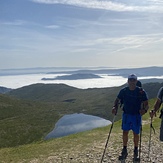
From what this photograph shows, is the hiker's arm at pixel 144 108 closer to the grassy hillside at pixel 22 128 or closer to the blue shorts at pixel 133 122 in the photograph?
the blue shorts at pixel 133 122

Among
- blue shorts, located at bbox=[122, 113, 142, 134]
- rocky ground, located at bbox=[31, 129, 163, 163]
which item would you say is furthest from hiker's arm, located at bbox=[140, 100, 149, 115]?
rocky ground, located at bbox=[31, 129, 163, 163]

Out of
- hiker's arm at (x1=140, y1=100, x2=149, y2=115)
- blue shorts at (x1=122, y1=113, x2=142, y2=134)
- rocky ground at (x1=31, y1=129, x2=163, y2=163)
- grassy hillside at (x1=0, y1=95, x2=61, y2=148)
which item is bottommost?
grassy hillside at (x1=0, y1=95, x2=61, y2=148)

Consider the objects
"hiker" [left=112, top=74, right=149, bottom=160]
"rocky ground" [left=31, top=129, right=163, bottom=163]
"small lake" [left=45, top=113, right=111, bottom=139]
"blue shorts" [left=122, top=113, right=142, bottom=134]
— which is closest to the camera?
"hiker" [left=112, top=74, right=149, bottom=160]

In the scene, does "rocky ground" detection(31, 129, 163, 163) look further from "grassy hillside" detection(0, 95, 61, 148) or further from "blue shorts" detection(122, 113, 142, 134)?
"grassy hillside" detection(0, 95, 61, 148)

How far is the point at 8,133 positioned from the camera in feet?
281

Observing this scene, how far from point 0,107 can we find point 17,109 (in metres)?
11.2

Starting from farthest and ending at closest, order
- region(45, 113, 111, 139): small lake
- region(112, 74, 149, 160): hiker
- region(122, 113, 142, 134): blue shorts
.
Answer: region(45, 113, 111, 139): small lake < region(122, 113, 142, 134): blue shorts < region(112, 74, 149, 160): hiker

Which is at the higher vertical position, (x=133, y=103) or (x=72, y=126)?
(x=133, y=103)

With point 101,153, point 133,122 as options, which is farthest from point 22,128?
point 133,122

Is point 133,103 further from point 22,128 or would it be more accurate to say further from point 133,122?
point 22,128

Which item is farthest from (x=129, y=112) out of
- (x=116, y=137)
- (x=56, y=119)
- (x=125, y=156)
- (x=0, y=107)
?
(x=0, y=107)

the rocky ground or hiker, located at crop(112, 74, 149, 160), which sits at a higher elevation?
hiker, located at crop(112, 74, 149, 160)

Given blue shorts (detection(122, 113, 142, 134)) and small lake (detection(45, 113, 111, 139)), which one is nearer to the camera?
blue shorts (detection(122, 113, 142, 134))

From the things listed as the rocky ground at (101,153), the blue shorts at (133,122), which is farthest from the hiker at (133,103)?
the rocky ground at (101,153)
